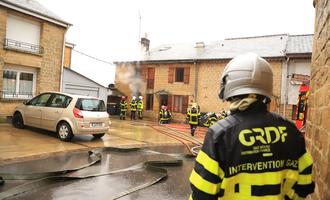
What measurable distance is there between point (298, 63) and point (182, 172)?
15.9 m

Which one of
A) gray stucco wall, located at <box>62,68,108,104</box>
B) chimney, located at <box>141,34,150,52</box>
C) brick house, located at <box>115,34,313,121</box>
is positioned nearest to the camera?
gray stucco wall, located at <box>62,68,108,104</box>

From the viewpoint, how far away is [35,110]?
10.4 m

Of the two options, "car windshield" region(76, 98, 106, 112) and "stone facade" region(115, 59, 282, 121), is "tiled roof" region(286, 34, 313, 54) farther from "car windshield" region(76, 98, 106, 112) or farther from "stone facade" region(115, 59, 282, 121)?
"car windshield" region(76, 98, 106, 112)

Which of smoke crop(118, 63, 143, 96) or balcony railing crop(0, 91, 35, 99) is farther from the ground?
smoke crop(118, 63, 143, 96)

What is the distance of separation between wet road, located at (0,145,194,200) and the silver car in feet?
5.70

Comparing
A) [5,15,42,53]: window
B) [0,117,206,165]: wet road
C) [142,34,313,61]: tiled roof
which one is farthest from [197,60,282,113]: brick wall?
[5,15,42,53]: window

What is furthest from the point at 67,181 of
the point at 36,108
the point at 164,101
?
the point at 164,101

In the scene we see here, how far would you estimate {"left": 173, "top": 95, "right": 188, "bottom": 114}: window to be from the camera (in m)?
23.7

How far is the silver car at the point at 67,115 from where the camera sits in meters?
9.41

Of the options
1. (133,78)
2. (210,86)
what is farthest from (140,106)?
(210,86)

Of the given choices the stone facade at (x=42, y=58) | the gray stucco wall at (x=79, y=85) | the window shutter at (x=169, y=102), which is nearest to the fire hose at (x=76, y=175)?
the stone facade at (x=42, y=58)

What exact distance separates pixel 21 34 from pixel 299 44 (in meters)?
18.6

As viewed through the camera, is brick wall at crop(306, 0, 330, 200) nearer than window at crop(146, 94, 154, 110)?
Yes

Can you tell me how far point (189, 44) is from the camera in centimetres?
2870
